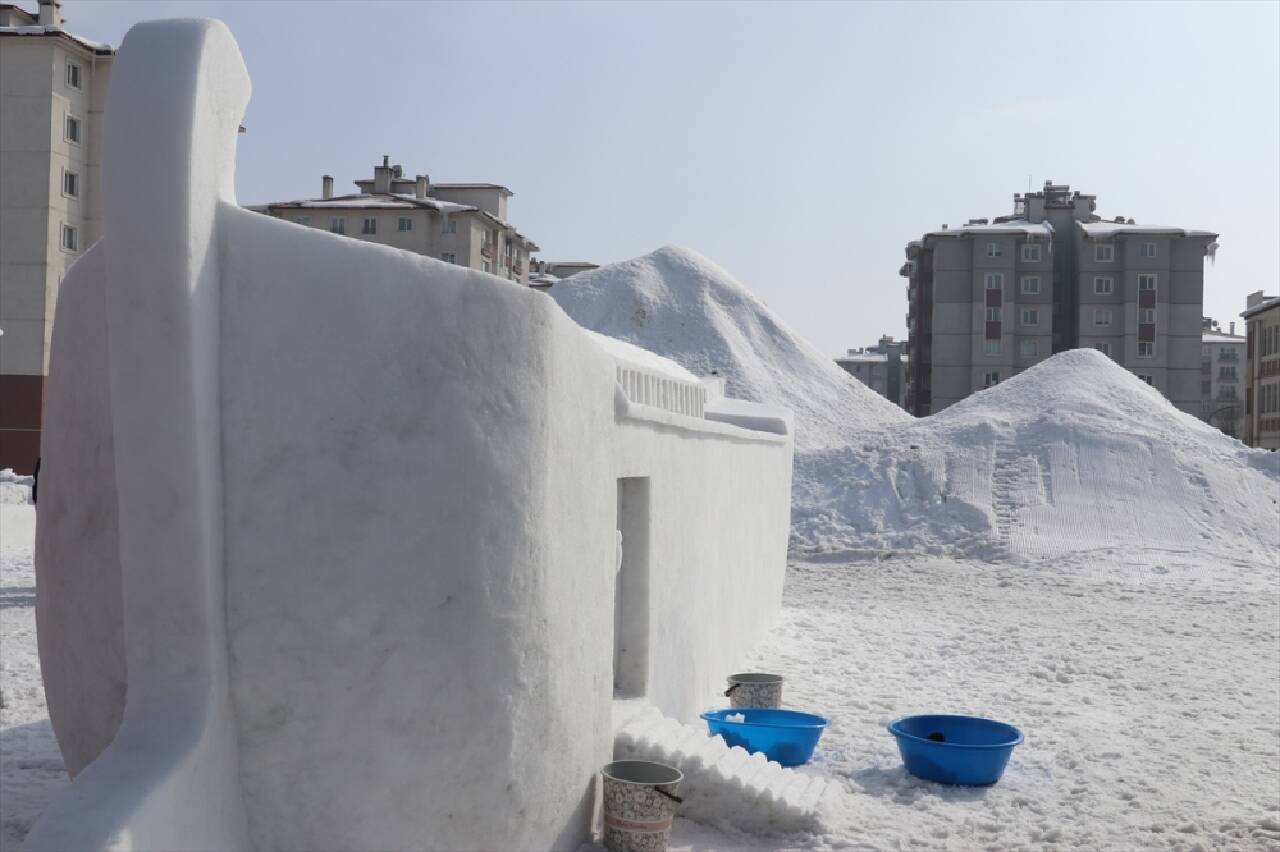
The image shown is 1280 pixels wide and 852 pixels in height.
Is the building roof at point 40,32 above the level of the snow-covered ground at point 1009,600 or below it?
above

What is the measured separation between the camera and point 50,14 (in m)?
33.1

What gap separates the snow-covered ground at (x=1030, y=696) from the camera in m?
6.12

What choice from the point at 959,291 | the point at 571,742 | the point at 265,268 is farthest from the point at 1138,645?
the point at 959,291

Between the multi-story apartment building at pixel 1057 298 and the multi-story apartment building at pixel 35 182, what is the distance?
33.9 metres

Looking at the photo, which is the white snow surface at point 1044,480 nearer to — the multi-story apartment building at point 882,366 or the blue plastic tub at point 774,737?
the blue plastic tub at point 774,737

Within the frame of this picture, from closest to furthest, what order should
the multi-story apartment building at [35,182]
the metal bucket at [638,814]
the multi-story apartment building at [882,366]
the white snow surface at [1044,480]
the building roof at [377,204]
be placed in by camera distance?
the metal bucket at [638,814], the white snow surface at [1044,480], the multi-story apartment building at [35,182], the building roof at [377,204], the multi-story apartment building at [882,366]

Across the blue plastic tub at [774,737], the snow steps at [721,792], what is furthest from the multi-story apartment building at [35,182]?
the snow steps at [721,792]

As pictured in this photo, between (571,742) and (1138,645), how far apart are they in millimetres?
8714

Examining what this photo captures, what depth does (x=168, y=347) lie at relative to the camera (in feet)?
12.4

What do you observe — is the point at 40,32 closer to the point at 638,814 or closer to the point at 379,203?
the point at 379,203

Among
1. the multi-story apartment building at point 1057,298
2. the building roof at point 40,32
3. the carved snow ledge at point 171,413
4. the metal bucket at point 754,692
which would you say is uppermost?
the building roof at point 40,32

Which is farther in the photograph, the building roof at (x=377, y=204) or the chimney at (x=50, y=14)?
the building roof at (x=377, y=204)

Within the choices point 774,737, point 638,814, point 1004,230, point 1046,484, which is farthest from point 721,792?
point 1004,230

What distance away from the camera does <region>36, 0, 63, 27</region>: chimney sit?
32.9 meters
